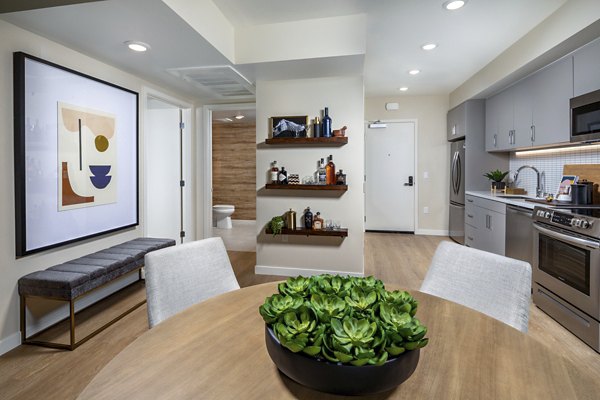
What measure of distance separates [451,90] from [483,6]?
9.58ft

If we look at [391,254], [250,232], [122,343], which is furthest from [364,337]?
[250,232]

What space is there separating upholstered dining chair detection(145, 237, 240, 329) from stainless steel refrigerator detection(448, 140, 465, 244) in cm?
437

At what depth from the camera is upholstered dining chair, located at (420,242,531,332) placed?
116 centimetres

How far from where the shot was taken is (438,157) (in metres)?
5.76

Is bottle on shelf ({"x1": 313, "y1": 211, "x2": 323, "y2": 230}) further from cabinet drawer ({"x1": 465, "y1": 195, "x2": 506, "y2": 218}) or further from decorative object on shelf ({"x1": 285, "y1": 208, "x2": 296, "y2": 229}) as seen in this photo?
cabinet drawer ({"x1": 465, "y1": 195, "x2": 506, "y2": 218})

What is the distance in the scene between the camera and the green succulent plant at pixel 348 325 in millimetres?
617

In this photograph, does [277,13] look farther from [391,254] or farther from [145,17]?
[391,254]

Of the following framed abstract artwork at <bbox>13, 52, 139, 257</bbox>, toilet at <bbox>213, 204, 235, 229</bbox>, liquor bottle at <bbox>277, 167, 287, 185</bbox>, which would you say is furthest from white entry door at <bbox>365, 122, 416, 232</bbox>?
framed abstract artwork at <bbox>13, 52, 139, 257</bbox>

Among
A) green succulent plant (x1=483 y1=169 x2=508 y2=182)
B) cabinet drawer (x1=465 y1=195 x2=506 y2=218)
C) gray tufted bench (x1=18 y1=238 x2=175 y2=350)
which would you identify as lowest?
gray tufted bench (x1=18 y1=238 x2=175 y2=350)

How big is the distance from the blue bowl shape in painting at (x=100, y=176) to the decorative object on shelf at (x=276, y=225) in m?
1.60

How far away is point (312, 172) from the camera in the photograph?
11.6 feet

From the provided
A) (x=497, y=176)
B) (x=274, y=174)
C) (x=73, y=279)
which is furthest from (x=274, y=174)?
(x=497, y=176)

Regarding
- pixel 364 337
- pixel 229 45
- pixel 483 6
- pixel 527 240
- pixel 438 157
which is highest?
pixel 483 6

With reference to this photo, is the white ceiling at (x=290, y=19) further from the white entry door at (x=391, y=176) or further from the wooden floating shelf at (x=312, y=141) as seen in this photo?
the white entry door at (x=391, y=176)
